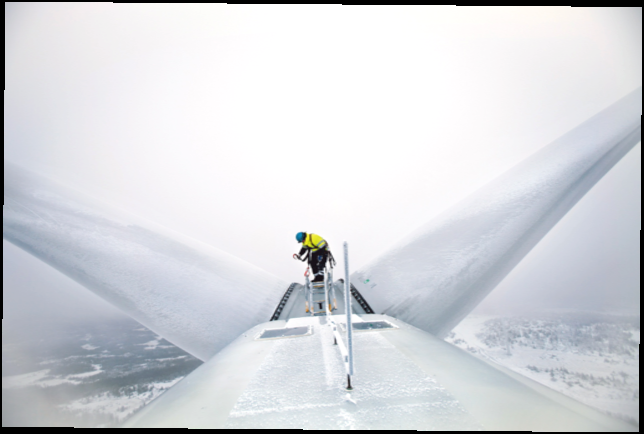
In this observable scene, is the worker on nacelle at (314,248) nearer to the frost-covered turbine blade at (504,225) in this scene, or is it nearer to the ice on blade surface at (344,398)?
the frost-covered turbine blade at (504,225)

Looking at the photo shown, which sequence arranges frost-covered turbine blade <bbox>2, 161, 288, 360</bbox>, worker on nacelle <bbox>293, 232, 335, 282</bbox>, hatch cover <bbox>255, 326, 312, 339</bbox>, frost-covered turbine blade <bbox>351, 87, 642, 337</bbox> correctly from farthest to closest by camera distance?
worker on nacelle <bbox>293, 232, 335, 282</bbox>, frost-covered turbine blade <bbox>351, 87, 642, 337</bbox>, frost-covered turbine blade <bbox>2, 161, 288, 360</bbox>, hatch cover <bbox>255, 326, 312, 339</bbox>

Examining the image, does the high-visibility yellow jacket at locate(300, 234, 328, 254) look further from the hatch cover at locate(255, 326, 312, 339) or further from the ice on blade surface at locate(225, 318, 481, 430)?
the ice on blade surface at locate(225, 318, 481, 430)

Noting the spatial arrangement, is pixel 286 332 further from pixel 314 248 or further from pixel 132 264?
pixel 132 264

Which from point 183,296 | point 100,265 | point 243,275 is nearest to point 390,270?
point 243,275

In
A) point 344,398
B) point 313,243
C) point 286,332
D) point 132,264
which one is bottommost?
point 344,398

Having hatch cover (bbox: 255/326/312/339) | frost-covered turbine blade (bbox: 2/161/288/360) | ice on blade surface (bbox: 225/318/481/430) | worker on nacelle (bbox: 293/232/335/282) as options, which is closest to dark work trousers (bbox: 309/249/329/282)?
worker on nacelle (bbox: 293/232/335/282)

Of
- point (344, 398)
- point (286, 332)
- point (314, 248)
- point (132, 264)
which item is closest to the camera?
point (344, 398)

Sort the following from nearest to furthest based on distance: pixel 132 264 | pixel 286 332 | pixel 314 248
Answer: pixel 286 332 < pixel 132 264 < pixel 314 248

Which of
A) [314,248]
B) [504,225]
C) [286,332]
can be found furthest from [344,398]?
[504,225]

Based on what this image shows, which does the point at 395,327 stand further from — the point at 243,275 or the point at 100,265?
the point at 100,265
